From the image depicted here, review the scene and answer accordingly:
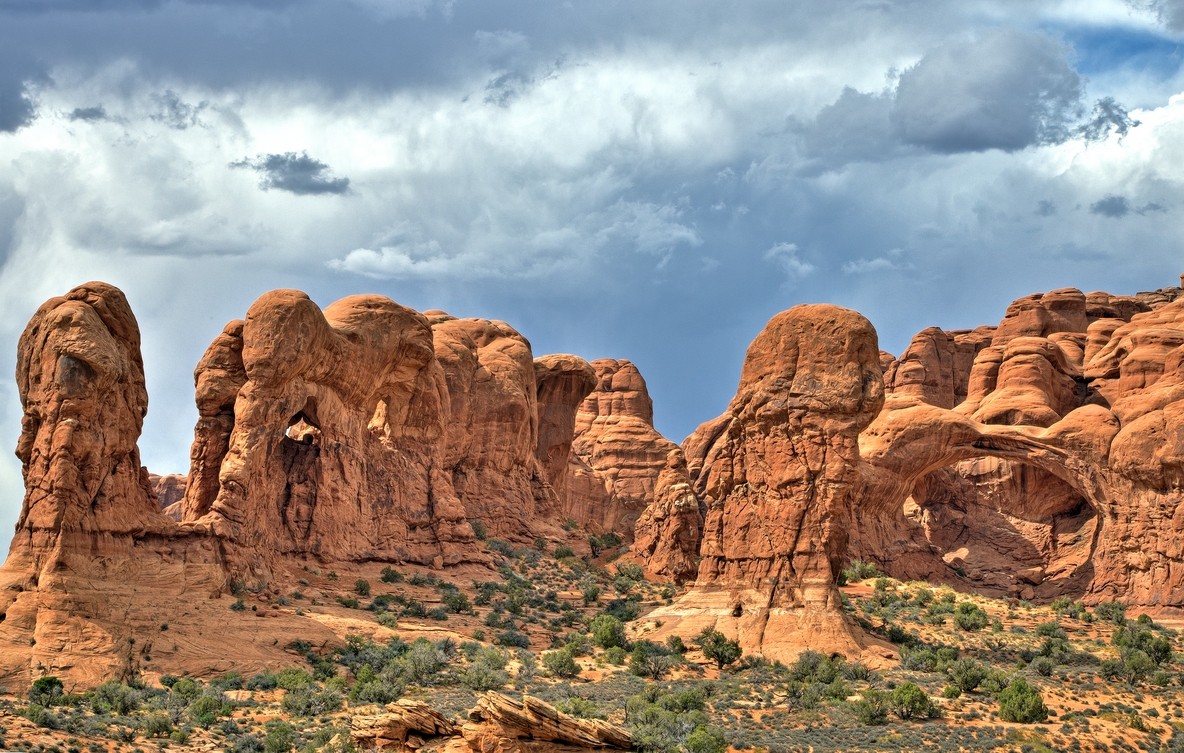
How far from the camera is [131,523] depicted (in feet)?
124

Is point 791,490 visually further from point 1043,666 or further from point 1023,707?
point 1023,707

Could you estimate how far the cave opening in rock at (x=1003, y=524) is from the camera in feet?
196

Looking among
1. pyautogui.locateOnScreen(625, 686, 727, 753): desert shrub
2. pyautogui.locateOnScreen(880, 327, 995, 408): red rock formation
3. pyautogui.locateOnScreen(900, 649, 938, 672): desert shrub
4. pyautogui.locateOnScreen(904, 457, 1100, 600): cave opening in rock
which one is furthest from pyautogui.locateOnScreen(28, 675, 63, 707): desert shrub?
pyautogui.locateOnScreen(880, 327, 995, 408): red rock formation

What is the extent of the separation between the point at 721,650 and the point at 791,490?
5238mm

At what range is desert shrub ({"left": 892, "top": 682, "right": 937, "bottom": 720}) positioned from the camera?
109 ft

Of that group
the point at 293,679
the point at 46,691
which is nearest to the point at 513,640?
the point at 293,679

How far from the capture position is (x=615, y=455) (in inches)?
3196

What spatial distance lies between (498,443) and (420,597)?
1283 centimetres

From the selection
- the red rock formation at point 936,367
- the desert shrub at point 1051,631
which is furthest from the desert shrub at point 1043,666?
the red rock formation at point 936,367

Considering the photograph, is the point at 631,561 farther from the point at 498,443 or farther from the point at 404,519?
the point at 404,519

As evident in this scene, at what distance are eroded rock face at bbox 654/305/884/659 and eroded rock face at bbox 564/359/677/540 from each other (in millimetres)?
26196

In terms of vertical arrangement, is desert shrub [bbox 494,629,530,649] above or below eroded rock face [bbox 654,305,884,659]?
below

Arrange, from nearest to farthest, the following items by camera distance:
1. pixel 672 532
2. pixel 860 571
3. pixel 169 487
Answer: pixel 860 571 → pixel 672 532 → pixel 169 487

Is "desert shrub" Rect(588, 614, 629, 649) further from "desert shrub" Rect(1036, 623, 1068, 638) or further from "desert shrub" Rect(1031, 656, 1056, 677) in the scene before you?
"desert shrub" Rect(1036, 623, 1068, 638)
